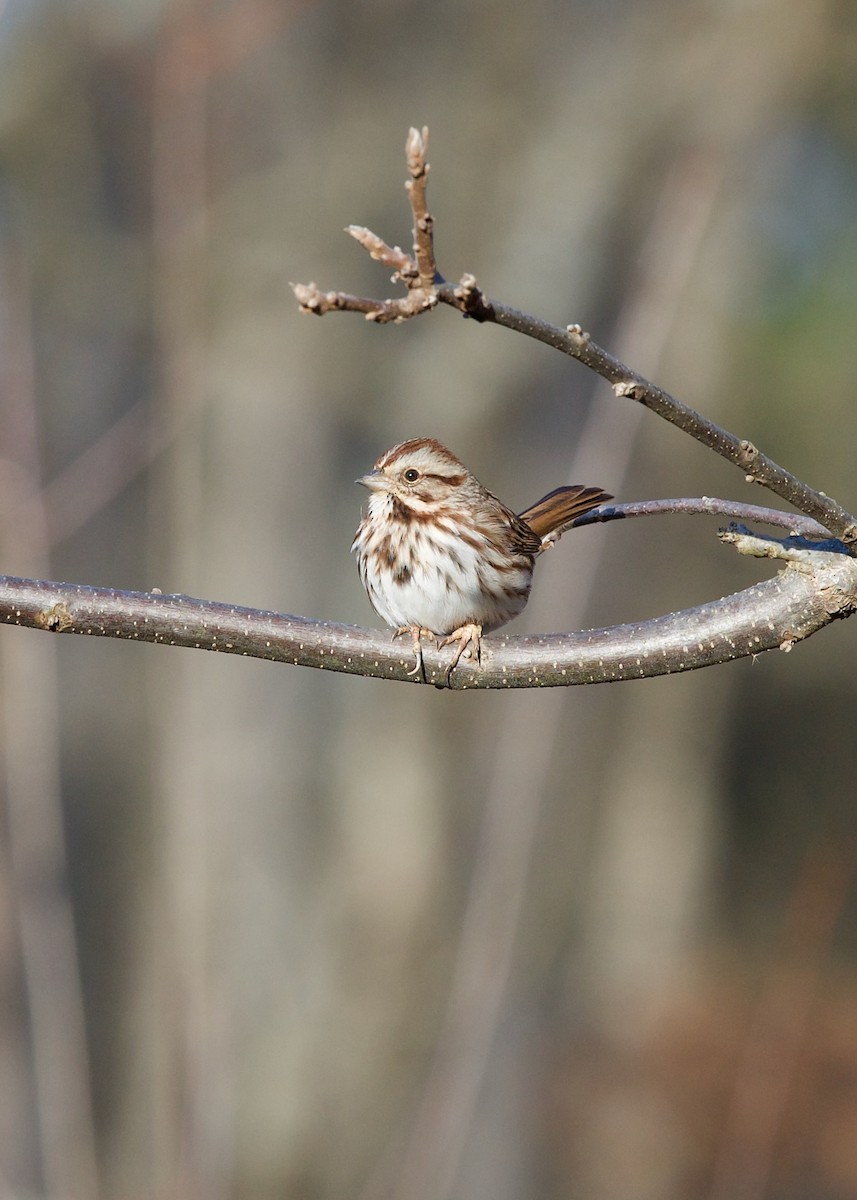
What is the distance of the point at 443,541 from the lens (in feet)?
11.7

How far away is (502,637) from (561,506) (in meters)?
1.10

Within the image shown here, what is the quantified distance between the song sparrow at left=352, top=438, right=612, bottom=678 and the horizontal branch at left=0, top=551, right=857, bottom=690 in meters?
0.71

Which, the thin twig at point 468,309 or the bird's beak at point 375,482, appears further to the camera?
the bird's beak at point 375,482

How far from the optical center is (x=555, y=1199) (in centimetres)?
948

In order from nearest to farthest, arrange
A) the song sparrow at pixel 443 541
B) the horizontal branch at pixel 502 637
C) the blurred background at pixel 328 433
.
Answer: the horizontal branch at pixel 502 637 < the song sparrow at pixel 443 541 < the blurred background at pixel 328 433

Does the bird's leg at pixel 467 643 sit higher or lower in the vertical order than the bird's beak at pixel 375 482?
lower

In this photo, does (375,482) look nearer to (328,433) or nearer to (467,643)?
(467,643)

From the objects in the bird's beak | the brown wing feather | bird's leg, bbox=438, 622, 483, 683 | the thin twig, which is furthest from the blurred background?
the thin twig

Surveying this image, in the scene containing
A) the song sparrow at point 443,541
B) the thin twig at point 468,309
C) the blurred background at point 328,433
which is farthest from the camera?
the blurred background at point 328,433

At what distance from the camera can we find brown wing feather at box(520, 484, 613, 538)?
3.42 metres

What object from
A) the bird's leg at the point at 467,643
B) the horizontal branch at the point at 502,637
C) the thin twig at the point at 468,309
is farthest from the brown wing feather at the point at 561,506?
the thin twig at the point at 468,309

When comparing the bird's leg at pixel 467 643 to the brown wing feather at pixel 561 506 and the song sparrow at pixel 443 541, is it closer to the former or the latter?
the song sparrow at pixel 443 541

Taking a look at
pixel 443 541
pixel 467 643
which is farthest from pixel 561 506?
pixel 467 643

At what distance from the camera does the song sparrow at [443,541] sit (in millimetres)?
3367
